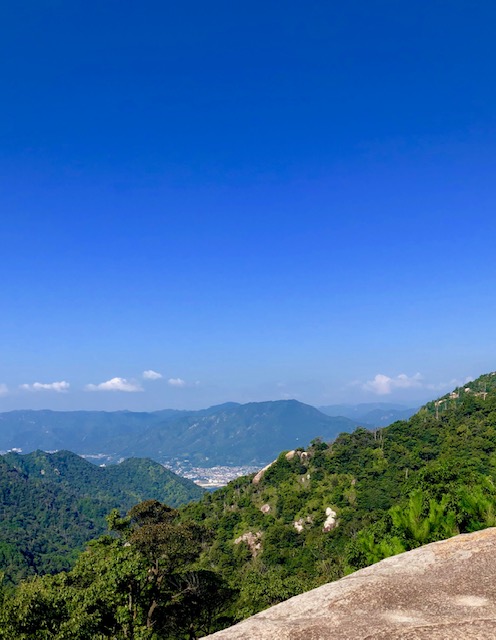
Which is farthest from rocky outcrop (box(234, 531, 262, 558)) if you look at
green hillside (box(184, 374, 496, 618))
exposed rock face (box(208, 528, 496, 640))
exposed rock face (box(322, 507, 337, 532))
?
exposed rock face (box(208, 528, 496, 640))

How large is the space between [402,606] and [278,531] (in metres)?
86.7

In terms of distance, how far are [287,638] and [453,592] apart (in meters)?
3.73

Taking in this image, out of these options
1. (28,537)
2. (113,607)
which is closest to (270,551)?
(113,607)

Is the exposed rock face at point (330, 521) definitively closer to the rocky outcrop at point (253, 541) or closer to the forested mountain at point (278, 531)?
the forested mountain at point (278, 531)

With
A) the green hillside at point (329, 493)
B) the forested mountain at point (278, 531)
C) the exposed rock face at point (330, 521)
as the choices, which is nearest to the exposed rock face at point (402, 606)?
the forested mountain at point (278, 531)

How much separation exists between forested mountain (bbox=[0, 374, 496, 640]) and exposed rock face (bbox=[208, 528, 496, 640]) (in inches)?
369

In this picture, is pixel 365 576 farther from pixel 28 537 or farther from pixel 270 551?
pixel 28 537

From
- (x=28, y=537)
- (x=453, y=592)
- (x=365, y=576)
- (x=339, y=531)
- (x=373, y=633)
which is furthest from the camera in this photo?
(x=28, y=537)

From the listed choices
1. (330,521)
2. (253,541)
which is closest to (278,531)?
(253,541)

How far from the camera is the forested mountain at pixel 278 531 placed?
18344mm

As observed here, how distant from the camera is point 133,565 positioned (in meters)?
18.3

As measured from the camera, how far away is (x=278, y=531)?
8688cm

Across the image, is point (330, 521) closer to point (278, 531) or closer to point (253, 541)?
point (278, 531)

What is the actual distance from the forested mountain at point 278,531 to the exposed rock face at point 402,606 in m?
9.37
